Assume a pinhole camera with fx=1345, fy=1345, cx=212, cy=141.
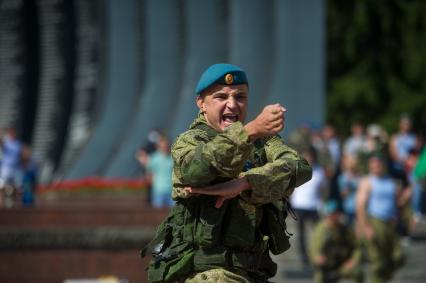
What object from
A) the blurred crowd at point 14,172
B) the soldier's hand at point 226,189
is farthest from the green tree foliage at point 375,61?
the soldier's hand at point 226,189

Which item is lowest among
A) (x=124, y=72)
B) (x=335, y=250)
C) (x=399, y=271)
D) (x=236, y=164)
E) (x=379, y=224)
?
(x=399, y=271)

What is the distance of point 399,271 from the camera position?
16641mm

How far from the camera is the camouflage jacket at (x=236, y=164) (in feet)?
17.6

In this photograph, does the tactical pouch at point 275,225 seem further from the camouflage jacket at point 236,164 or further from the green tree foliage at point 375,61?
the green tree foliage at point 375,61

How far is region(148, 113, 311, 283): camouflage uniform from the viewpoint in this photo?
18.4 ft

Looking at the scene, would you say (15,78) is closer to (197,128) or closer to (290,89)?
(290,89)

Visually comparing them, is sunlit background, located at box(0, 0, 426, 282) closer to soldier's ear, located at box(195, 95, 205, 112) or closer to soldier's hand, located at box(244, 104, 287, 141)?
soldier's ear, located at box(195, 95, 205, 112)

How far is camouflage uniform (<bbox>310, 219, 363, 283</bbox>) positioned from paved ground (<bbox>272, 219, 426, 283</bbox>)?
2072mm

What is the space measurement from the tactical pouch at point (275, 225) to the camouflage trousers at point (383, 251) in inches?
306

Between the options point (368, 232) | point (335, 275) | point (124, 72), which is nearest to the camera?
point (335, 275)

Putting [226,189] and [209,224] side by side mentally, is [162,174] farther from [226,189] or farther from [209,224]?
[226,189]

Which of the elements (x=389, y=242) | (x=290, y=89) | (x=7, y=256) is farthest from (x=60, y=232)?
(x=290, y=89)

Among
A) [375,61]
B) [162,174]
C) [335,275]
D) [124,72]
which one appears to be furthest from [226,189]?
[375,61]

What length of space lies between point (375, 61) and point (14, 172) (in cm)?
2278
